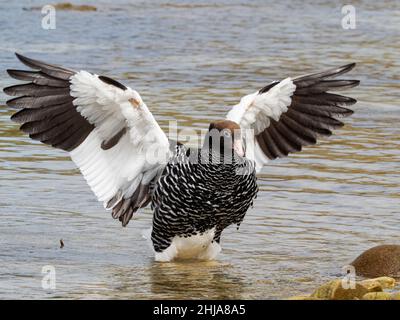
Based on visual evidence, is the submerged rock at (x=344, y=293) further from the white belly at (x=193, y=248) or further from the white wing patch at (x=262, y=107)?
the white wing patch at (x=262, y=107)

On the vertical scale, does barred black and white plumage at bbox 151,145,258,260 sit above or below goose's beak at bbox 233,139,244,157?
below

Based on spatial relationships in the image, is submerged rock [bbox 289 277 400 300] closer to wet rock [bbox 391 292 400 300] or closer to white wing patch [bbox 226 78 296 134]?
wet rock [bbox 391 292 400 300]

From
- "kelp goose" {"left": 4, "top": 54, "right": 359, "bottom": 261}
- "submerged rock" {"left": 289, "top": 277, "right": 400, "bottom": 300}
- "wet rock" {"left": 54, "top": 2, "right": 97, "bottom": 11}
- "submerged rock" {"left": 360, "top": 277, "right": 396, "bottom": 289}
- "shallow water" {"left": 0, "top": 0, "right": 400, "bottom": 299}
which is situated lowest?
"wet rock" {"left": 54, "top": 2, "right": 97, "bottom": 11}

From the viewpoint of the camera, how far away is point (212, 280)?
8.19m

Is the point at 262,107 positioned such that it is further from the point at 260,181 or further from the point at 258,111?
the point at 260,181

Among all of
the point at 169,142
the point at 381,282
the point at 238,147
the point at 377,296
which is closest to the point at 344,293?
the point at 377,296

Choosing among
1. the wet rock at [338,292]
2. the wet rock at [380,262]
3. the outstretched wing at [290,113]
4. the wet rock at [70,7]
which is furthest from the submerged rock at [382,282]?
the wet rock at [70,7]

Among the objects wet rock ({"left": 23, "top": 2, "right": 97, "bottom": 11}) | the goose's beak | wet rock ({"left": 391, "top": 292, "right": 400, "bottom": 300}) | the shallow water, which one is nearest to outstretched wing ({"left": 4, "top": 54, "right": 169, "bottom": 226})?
the shallow water

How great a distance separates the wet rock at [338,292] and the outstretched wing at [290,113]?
5.96 feet

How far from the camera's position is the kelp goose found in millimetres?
8109

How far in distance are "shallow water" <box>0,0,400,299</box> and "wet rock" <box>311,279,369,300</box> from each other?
483mm

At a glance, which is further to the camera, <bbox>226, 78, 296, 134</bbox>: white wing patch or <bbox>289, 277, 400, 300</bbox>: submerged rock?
<bbox>226, 78, 296, 134</bbox>: white wing patch
